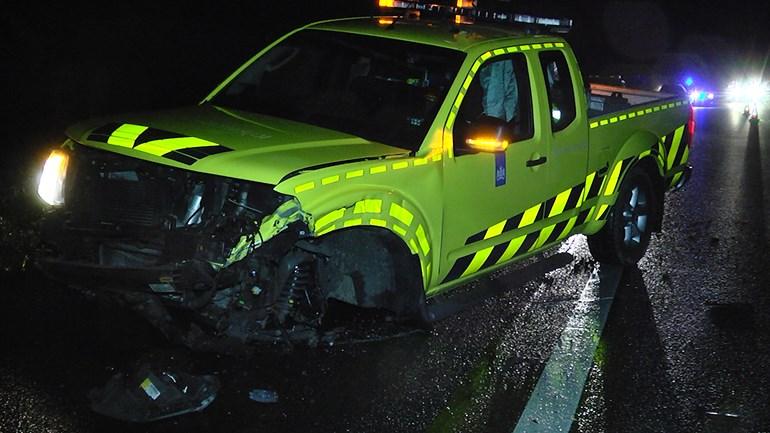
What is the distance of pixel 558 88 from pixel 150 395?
11.4 ft

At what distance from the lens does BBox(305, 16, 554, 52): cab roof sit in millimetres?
5770

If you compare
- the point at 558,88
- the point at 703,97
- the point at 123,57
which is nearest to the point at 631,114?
the point at 558,88

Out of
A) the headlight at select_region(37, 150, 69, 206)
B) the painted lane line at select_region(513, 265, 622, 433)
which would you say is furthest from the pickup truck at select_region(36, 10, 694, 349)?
the painted lane line at select_region(513, 265, 622, 433)

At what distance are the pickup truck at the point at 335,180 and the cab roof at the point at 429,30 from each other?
0.02 m

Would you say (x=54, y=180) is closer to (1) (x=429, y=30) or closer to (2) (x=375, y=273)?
(2) (x=375, y=273)

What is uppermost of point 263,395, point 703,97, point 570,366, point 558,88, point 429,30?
point 429,30

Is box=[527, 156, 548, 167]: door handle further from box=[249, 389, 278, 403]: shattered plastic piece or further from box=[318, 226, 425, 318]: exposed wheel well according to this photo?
box=[249, 389, 278, 403]: shattered plastic piece

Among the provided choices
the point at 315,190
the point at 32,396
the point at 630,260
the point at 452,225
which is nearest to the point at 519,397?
the point at 452,225

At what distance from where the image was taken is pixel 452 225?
5258 mm

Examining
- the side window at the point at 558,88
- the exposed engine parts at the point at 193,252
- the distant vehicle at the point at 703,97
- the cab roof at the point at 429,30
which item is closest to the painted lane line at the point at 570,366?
the exposed engine parts at the point at 193,252

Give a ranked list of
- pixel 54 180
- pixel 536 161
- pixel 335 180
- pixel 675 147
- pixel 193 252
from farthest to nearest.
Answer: pixel 675 147 → pixel 536 161 → pixel 54 180 → pixel 335 180 → pixel 193 252

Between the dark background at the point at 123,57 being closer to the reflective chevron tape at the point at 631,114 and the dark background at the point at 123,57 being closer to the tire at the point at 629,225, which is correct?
the reflective chevron tape at the point at 631,114

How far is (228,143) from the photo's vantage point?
4684mm

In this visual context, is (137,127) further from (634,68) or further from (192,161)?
(634,68)
